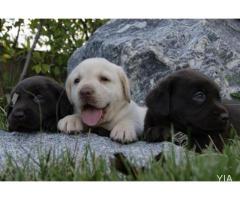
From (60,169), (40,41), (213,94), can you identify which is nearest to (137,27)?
(40,41)

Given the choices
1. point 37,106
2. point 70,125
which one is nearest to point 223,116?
point 70,125

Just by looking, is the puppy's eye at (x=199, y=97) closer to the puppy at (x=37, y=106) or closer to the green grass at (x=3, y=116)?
the puppy at (x=37, y=106)

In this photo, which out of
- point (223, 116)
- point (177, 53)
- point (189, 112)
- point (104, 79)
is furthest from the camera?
point (177, 53)

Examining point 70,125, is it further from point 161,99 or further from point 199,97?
point 199,97

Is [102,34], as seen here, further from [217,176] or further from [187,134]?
[217,176]

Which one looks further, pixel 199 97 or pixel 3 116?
pixel 3 116

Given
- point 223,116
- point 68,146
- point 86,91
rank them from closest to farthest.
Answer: point 68,146 → point 223,116 → point 86,91

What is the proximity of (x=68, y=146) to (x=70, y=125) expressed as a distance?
55 cm

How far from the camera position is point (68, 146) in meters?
4.89

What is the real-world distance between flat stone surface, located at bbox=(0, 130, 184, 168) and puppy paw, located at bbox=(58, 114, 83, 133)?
0.08 m

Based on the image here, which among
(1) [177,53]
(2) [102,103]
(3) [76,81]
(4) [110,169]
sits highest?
(1) [177,53]

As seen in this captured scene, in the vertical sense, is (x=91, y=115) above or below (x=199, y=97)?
below

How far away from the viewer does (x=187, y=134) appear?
17.1ft
